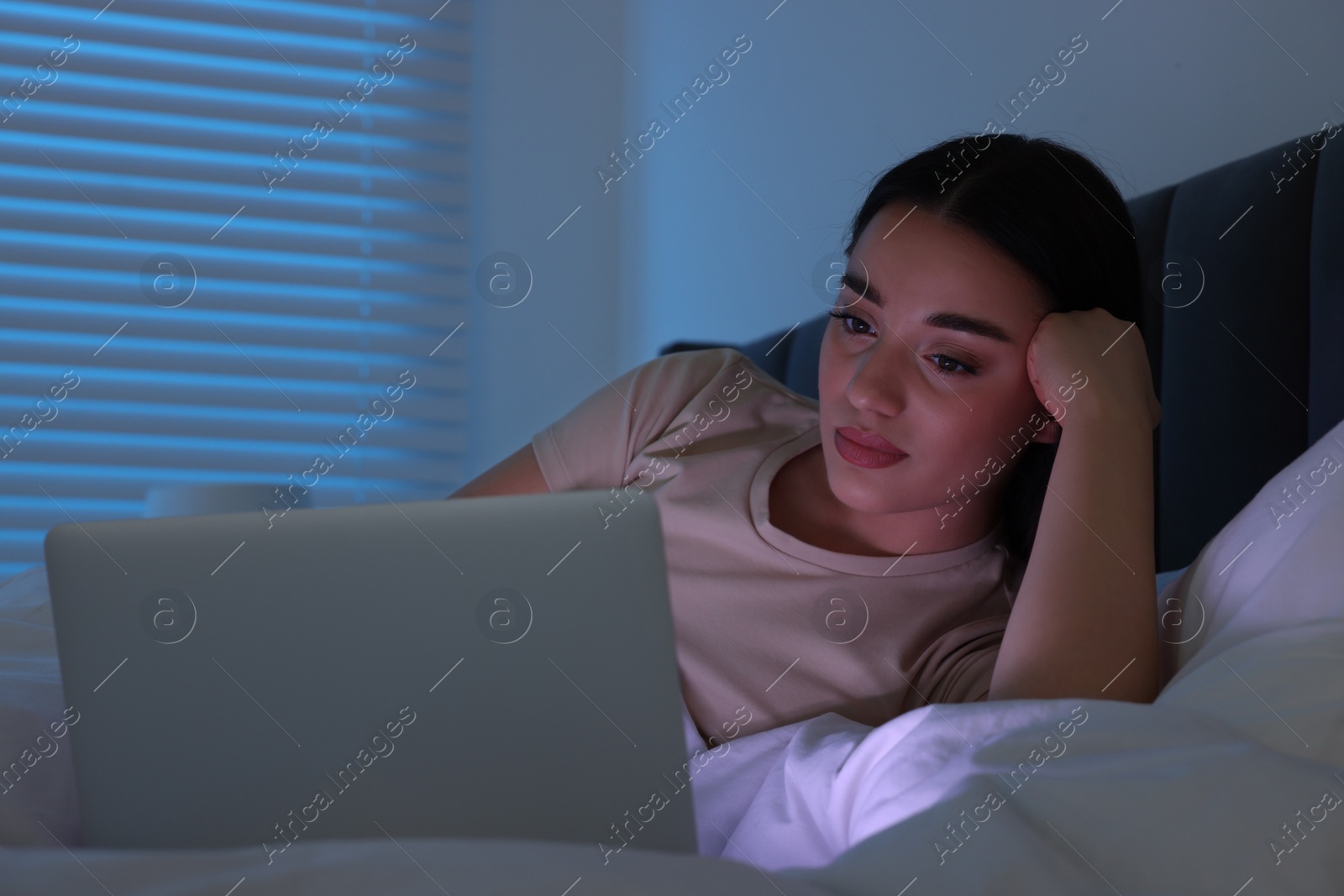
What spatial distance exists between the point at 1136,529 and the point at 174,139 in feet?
8.25

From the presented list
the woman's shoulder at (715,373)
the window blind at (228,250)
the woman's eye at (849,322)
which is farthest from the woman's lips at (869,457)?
the window blind at (228,250)

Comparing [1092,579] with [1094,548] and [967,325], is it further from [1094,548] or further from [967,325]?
[967,325]

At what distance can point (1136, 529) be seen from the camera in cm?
90

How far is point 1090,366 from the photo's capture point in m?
0.98

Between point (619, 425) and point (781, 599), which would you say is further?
point (619, 425)

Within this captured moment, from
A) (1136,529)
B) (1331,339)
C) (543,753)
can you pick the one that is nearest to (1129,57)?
(1331,339)

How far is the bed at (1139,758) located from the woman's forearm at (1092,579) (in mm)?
37

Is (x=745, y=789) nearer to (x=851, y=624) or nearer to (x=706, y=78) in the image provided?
(x=851, y=624)

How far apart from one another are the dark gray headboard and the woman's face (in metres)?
0.16

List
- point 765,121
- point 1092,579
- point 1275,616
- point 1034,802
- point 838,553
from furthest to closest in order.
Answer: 1. point 765,121
2. point 838,553
3. point 1092,579
4. point 1275,616
5. point 1034,802

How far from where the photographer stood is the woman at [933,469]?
3.18ft

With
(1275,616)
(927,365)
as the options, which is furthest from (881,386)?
(1275,616)

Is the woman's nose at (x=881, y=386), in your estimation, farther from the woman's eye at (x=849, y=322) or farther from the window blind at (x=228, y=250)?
the window blind at (x=228, y=250)

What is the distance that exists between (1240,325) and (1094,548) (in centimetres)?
30
